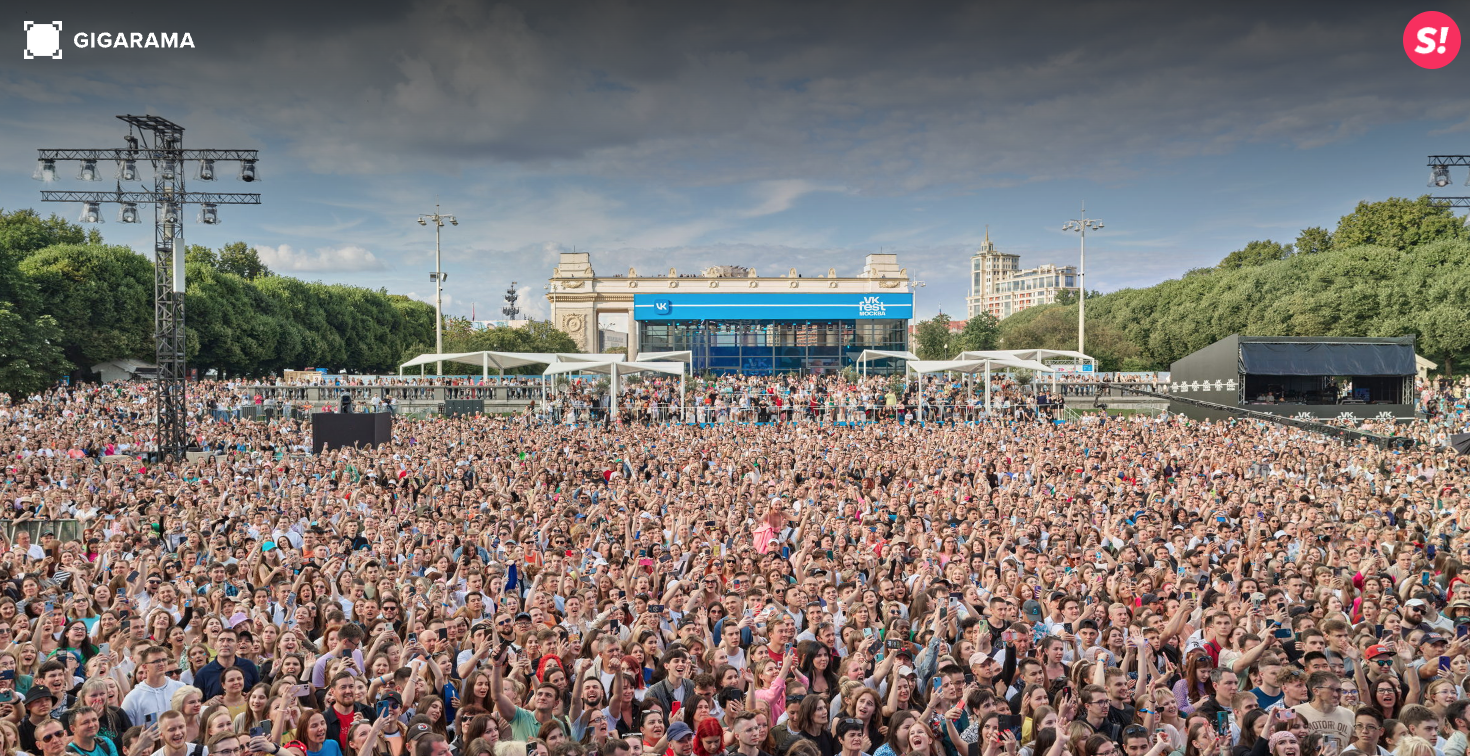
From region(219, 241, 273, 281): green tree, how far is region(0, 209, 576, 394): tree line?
155mm

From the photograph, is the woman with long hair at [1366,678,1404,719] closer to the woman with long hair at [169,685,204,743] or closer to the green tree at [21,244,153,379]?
the woman with long hair at [169,685,204,743]

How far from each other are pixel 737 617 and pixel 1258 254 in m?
64.7

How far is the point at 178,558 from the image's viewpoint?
8.87m

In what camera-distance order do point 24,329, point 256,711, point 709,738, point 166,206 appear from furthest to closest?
point 24,329 < point 166,206 < point 256,711 < point 709,738

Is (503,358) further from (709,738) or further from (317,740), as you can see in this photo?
(709,738)

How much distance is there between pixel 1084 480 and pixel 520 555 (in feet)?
30.7

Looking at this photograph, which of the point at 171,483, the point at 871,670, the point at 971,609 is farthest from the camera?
the point at 171,483

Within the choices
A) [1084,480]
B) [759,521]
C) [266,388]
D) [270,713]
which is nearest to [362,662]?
[270,713]

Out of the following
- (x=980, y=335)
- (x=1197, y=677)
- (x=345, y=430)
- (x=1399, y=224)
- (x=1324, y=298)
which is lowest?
(x=1197, y=677)

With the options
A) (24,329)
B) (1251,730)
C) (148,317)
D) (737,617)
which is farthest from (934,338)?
(1251,730)

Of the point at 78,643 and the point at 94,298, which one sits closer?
the point at 78,643

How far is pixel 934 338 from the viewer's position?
204 ft

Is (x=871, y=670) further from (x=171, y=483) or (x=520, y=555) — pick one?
(x=171, y=483)

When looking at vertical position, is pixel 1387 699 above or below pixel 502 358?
below
